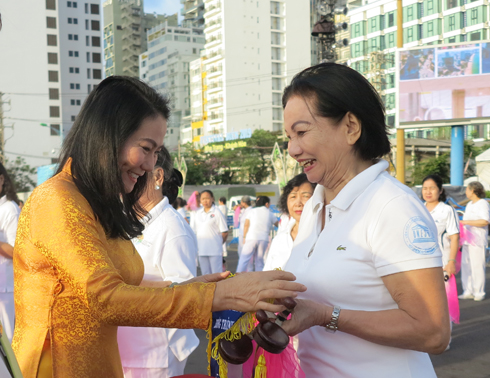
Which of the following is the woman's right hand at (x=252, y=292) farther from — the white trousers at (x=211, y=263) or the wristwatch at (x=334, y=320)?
the white trousers at (x=211, y=263)

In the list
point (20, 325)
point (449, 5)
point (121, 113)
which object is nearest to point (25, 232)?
point (20, 325)

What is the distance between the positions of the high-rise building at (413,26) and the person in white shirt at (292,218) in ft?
189

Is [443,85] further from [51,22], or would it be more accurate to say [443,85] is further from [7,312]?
[51,22]

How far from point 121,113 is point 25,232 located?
0.55 m

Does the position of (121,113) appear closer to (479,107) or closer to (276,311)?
(276,311)

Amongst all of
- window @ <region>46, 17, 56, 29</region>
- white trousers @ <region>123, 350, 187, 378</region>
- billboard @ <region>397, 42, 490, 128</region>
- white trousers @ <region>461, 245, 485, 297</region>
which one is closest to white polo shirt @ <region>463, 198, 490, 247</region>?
white trousers @ <region>461, 245, 485, 297</region>

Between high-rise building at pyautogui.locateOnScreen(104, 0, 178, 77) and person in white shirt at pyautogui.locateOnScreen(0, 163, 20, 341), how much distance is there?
12046 centimetres

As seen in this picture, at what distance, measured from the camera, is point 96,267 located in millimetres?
1730

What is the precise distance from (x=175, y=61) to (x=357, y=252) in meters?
101

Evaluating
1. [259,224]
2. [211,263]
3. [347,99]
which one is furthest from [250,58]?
[347,99]

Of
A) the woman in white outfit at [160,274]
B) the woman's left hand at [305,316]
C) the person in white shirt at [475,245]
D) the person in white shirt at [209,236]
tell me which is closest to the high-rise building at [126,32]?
the person in white shirt at [209,236]

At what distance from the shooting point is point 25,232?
1864 mm

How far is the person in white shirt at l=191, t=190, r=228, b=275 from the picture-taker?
10484mm

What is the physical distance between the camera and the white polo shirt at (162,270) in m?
3.03
